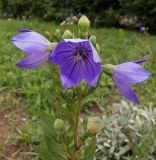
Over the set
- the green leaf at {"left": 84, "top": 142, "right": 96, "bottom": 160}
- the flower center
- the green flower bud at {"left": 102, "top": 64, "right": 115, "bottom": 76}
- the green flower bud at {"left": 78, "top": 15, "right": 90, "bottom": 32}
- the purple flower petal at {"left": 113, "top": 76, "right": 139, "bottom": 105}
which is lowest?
the green leaf at {"left": 84, "top": 142, "right": 96, "bottom": 160}

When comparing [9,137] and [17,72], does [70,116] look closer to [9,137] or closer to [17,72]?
[9,137]

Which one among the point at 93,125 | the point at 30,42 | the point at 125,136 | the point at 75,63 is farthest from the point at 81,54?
the point at 125,136

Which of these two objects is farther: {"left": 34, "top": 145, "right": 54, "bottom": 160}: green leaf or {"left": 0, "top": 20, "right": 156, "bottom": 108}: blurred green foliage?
{"left": 0, "top": 20, "right": 156, "bottom": 108}: blurred green foliage

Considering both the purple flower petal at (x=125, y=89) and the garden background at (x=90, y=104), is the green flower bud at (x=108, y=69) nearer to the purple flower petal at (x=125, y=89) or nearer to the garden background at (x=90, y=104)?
the purple flower petal at (x=125, y=89)

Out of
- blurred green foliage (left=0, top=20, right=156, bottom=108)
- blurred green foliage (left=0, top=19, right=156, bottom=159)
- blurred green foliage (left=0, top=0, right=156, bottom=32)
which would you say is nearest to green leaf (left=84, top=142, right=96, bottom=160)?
blurred green foliage (left=0, top=19, right=156, bottom=159)

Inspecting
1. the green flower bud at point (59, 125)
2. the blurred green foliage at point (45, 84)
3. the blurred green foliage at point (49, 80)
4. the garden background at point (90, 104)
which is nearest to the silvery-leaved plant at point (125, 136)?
the garden background at point (90, 104)

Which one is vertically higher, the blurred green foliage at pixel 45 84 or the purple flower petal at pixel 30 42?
the purple flower petal at pixel 30 42

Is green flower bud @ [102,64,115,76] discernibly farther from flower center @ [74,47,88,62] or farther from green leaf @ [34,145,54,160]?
green leaf @ [34,145,54,160]

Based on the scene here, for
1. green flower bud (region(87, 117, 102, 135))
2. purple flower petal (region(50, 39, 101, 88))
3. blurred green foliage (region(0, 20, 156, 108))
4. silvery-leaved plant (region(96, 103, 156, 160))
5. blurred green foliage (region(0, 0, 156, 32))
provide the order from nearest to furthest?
purple flower petal (region(50, 39, 101, 88)), green flower bud (region(87, 117, 102, 135)), silvery-leaved plant (region(96, 103, 156, 160)), blurred green foliage (region(0, 20, 156, 108)), blurred green foliage (region(0, 0, 156, 32))
